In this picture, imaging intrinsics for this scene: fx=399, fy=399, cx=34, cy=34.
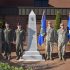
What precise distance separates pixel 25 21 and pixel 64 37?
12254 mm

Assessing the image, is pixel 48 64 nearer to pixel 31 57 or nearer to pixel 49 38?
pixel 31 57

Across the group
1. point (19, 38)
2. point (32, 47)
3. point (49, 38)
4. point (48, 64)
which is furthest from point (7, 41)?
point (48, 64)

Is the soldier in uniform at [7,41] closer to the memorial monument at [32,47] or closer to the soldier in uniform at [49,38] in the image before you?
the memorial monument at [32,47]

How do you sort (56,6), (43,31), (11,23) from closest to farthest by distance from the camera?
(43,31), (11,23), (56,6)

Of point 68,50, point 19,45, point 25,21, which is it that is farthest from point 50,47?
point 25,21

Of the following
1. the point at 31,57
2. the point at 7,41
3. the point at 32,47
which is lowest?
the point at 31,57

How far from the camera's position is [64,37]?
58.7 ft

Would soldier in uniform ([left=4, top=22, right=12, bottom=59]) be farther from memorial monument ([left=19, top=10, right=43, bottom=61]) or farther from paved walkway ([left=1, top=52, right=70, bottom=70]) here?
memorial monument ([left=19, top=10, right=43, bottom=61])

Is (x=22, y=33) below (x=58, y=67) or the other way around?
the other way around

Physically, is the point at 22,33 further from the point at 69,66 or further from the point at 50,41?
the point at 69,66

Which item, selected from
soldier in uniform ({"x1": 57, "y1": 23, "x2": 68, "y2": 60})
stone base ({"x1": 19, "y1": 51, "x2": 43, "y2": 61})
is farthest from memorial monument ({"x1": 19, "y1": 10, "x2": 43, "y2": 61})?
soldier in uniform ({"x1": 57, "y1": 23, "x2": 68, "y2": 60})

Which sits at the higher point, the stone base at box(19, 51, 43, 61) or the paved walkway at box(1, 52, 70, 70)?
the stone base at box(19, 51, 43, 61)

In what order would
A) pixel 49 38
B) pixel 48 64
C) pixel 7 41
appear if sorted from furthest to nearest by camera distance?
1. pixel 7 41
2. pixel 49 38
3. pixel 48 64

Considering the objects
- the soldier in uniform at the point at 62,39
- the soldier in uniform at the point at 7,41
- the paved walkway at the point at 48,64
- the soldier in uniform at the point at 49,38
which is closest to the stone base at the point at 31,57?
the paved walkway at the point at 48,64
